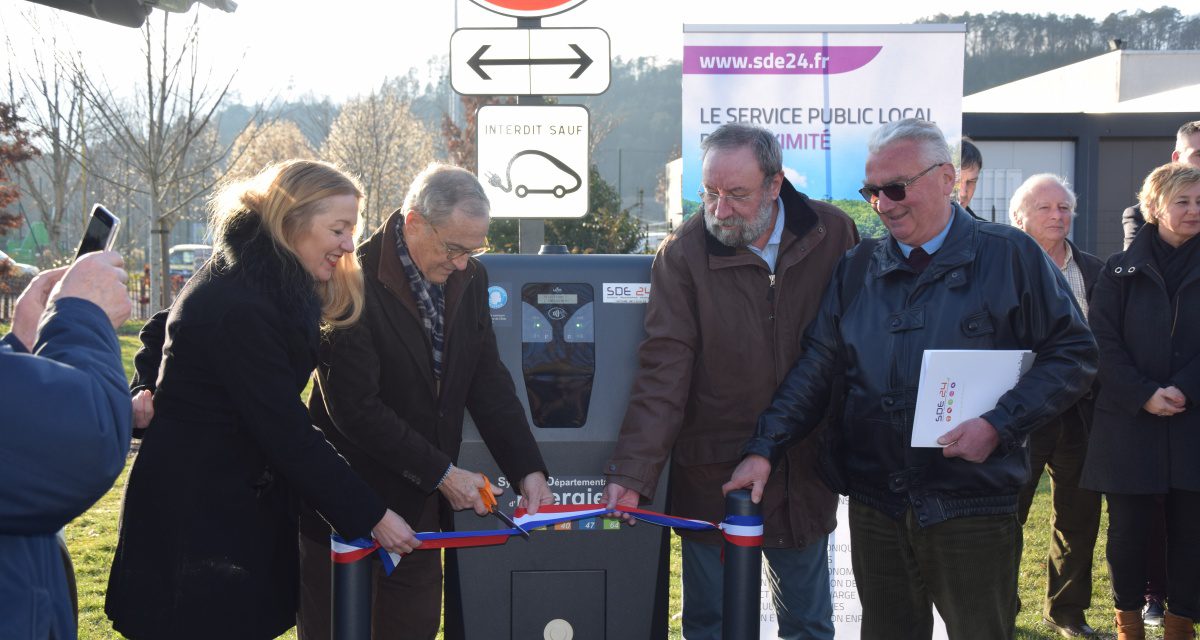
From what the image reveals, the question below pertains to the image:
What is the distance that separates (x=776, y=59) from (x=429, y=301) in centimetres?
205

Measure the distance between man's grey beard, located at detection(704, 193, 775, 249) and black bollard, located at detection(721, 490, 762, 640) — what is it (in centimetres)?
72

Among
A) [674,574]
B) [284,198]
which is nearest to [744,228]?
[284,198]

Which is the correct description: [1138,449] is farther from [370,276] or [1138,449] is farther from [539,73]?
[370,276]

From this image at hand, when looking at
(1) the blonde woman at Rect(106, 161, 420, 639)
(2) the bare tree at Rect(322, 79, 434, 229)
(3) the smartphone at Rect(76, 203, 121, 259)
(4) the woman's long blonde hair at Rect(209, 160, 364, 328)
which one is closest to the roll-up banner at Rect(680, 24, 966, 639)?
(4) the woman's long blonde hair at Rect(209, 160, 364, 328)

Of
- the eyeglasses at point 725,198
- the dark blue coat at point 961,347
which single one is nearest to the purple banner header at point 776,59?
the eyeglasses at point 725,198

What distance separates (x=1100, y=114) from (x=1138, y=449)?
46.3 ft

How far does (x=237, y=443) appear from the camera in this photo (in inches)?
90.8

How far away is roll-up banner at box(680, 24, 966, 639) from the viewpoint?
13.5 feet

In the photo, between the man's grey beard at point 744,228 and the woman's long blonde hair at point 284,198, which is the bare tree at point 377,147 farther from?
the woman's long blonde hair at point 284,198

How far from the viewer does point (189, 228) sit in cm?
7300

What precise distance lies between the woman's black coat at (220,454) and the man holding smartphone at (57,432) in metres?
0.36

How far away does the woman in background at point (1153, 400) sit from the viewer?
3756 mm

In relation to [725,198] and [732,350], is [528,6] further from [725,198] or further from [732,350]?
[732,350]

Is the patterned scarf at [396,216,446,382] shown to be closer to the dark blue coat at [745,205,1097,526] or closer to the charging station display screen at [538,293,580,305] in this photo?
the charging station display screen at [538,293,580,305]
